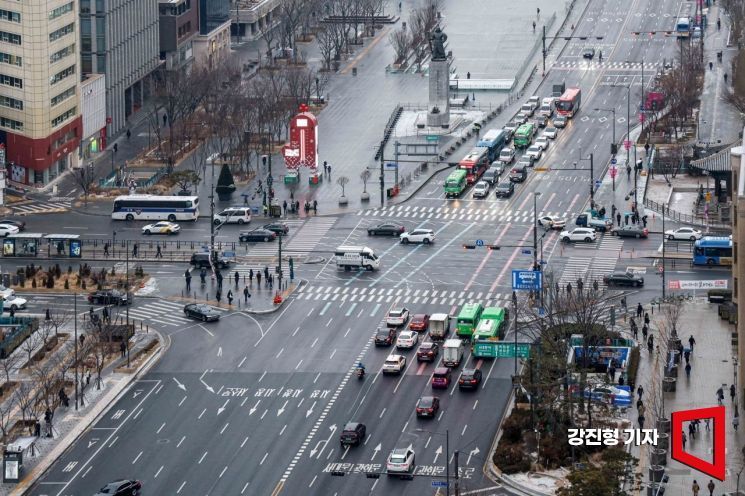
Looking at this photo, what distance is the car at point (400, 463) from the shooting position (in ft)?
460

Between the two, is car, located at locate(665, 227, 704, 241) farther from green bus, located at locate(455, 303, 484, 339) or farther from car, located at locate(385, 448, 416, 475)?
car, located at locate(385, 448, 416, 475)

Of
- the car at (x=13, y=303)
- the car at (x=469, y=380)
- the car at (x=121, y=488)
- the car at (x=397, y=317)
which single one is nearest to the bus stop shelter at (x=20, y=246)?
the car at (x=13, y=303)

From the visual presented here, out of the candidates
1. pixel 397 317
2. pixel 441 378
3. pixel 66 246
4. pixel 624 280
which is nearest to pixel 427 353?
pixel 441 378

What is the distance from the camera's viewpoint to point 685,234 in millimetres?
198375

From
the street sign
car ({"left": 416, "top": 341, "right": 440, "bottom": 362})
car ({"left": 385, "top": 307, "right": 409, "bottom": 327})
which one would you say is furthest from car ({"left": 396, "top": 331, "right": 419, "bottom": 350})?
the street sign

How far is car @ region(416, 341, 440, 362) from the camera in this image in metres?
164

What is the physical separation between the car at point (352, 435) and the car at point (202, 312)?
32814 mm

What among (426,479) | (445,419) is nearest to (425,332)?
(445,419)

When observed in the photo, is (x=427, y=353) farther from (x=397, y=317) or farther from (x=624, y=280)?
(x=624, y=280)

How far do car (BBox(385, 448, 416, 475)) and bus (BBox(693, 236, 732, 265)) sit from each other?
56493 millimetres

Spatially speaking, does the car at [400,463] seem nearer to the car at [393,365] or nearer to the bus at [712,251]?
the car at [393,365]

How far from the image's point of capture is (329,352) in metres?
168

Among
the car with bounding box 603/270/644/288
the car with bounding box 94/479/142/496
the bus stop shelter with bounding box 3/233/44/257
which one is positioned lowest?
the bus stop shelter with bounding box 3/233/44/257

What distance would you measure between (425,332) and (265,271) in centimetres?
2231
